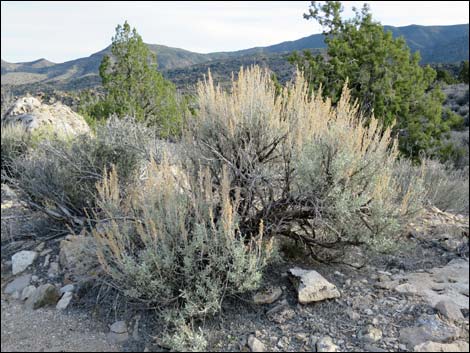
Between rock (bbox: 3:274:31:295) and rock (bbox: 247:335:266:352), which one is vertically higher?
rock (bbox: 247:335:266:352)

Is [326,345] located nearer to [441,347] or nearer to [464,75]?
[441,347]

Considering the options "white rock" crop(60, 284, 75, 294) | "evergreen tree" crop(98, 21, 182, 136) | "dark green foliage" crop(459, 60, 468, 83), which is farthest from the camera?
"dark green foliage" crop(459, 60, 468, 83)

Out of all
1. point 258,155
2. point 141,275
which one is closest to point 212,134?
point 258,155

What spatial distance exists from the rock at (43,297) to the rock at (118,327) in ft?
2.56

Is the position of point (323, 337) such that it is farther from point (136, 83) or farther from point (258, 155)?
point (136, 83)

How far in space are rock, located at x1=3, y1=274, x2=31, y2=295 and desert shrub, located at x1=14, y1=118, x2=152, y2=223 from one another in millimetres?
928

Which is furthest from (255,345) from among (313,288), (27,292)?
(27,292)

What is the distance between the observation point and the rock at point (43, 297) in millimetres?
3885

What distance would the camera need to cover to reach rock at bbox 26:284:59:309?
3.88 metres

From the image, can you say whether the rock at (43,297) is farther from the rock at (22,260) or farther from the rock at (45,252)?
the rock at (45,252)

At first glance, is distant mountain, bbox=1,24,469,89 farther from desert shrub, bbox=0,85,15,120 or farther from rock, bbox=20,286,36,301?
rock, bbox=20,286,36,301

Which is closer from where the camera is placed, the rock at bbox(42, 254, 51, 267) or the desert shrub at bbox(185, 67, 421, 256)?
the desert shrub at bbox(185, 67, 421, 256)

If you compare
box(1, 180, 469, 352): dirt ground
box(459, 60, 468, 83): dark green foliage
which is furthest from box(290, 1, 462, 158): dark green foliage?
box(459, 60, 468, 83): dark green foliage

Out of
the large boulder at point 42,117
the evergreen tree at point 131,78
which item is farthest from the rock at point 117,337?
the evergreen tree at point 131,78
